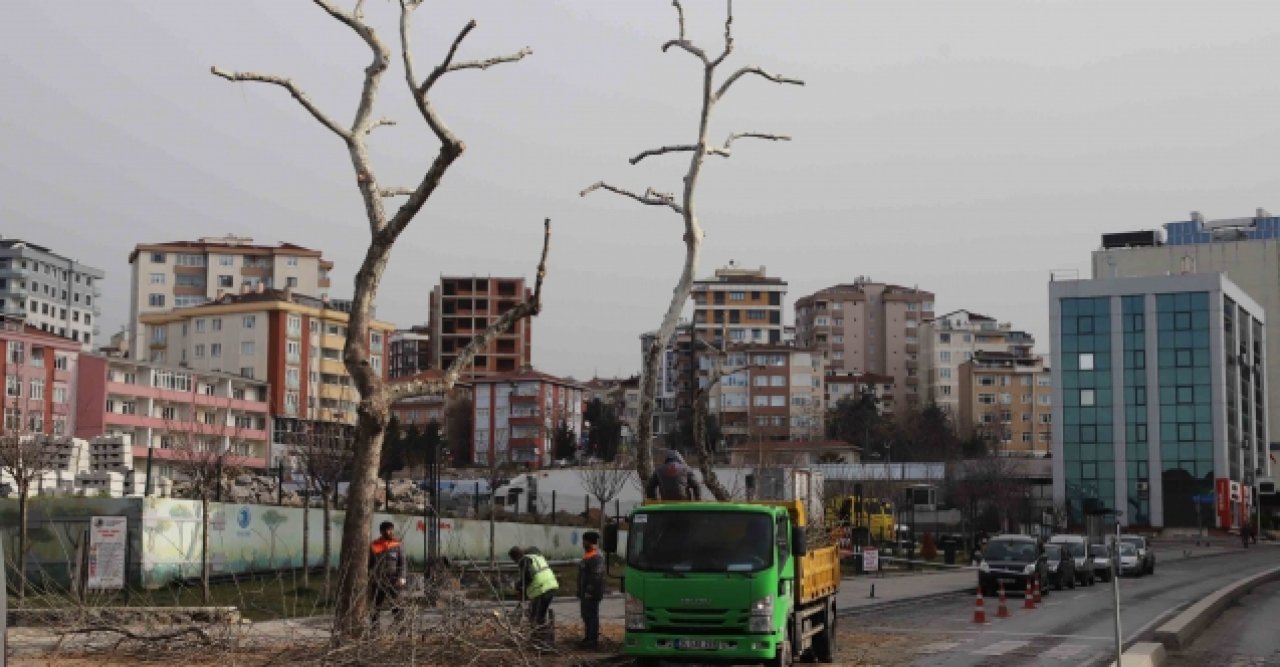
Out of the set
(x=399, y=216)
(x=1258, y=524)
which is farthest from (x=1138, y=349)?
(x=399, y=216)

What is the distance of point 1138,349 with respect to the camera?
103000 mm

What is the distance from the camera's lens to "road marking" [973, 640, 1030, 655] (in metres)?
22.2

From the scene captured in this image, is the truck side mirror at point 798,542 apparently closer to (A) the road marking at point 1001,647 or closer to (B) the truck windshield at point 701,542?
(B) the truck windshield at point 701,542

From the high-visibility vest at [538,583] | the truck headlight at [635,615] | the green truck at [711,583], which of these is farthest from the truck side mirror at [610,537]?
the truck headlight at [635,615]

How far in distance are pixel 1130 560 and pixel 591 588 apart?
35.0 meters

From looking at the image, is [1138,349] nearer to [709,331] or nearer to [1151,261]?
[1151,261]

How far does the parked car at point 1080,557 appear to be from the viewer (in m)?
45.1

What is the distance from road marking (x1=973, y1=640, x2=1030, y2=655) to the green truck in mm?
5309

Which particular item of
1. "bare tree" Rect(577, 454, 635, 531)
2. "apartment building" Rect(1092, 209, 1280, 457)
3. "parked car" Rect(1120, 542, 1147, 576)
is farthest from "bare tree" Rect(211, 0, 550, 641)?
"apartment building" Rect(1092, 209, 1280, 457)

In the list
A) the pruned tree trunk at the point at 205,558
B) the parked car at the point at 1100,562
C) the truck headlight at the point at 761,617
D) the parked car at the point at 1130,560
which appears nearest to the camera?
the truck headlight at the point at 761,617

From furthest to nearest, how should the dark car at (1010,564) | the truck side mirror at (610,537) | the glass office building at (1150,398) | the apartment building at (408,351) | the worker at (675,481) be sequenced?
the apartment building at (408,351), the glass office building at (1150,398), the dark car at (1010,564), the worker at (675,481), the truck side mirror at (610,537)

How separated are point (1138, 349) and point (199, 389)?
65.0 meters

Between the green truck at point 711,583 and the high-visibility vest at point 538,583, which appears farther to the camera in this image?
the high-visibility vest at point 538,583

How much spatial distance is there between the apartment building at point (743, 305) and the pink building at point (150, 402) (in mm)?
64113
